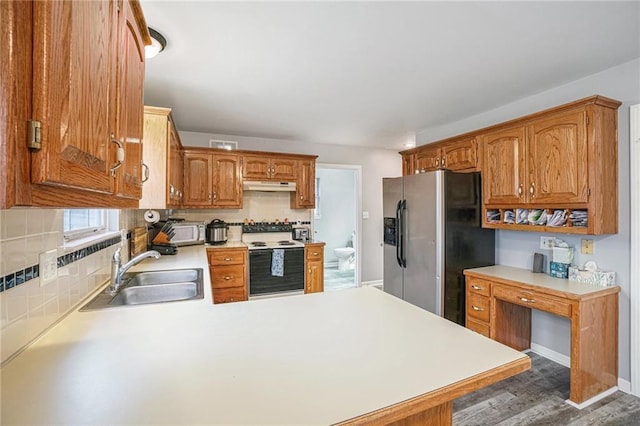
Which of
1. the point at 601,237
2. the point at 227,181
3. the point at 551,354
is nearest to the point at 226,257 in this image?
the point at 227,181

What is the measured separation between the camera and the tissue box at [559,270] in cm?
249

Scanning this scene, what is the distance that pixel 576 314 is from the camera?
2043mm

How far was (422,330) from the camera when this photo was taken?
1.14m

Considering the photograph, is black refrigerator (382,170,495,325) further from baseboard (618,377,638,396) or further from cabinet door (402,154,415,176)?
baseboard (618,377,638,396)

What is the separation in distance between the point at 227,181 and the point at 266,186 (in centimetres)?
53

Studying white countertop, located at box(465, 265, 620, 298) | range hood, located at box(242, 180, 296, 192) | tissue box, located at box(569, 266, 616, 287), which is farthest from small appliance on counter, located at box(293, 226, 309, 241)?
tissue box, located at box(569, 266, 616, 287)

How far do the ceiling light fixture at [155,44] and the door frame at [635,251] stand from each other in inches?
131

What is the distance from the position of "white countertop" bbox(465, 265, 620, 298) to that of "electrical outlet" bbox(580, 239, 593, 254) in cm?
30

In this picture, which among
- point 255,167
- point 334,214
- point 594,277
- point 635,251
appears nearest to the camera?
point 635,251

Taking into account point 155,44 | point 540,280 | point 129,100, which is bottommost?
Answer: point 540,280

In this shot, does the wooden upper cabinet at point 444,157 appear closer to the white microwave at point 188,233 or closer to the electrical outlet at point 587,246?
the electrical outlet at point 587,246

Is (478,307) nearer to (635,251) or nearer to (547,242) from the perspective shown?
(547,242)

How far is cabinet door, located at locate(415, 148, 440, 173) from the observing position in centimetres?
352

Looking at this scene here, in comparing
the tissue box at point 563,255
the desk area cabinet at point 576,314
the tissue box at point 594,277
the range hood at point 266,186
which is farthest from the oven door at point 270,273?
the tissue box at point 594,277
